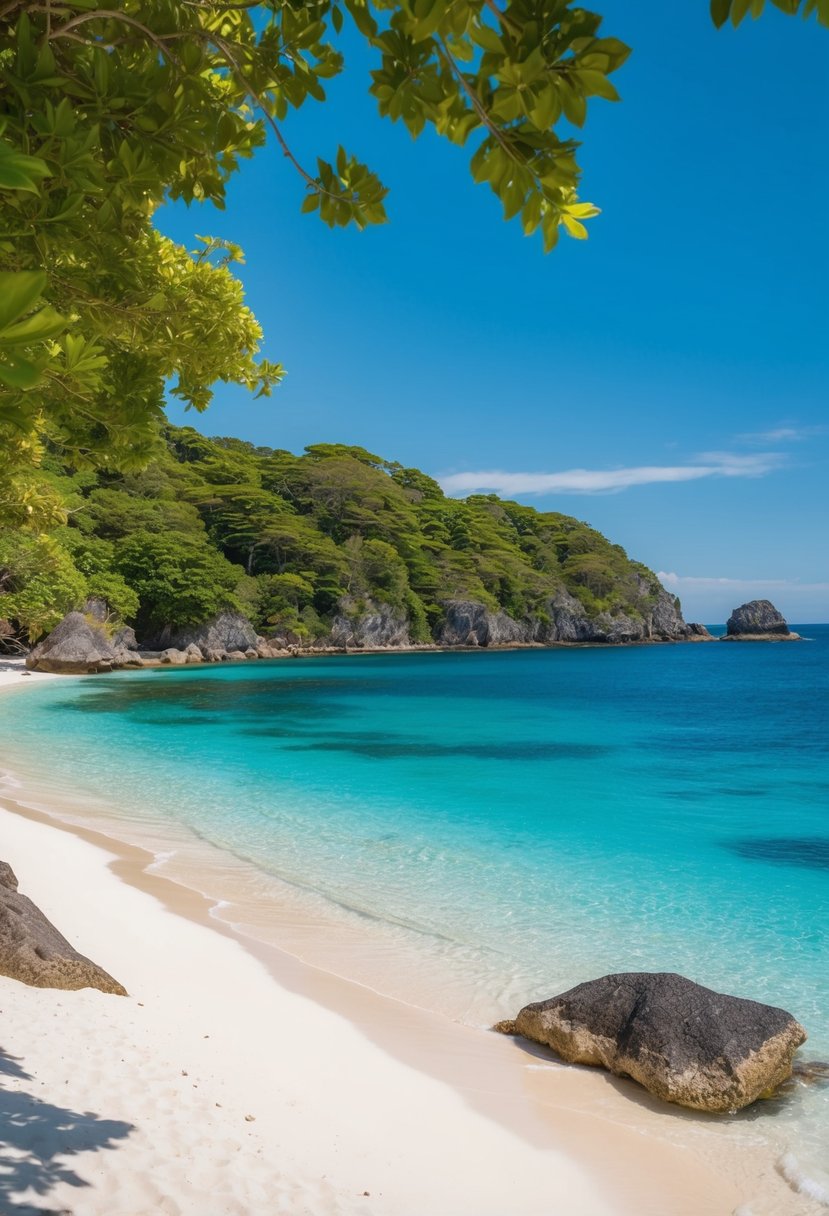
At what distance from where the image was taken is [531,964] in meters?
6.94

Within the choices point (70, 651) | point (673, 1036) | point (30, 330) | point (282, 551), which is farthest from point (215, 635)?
point (30, 330)

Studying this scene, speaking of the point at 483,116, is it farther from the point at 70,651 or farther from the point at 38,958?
the point at 70,651

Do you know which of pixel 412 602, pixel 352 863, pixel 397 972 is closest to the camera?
pixel 397 972

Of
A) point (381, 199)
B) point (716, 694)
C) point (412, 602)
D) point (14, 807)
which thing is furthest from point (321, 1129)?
point (412, 602)

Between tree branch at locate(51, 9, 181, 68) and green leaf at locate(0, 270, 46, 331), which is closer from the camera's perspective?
green leaf at locate(0, 270, 46, 331)

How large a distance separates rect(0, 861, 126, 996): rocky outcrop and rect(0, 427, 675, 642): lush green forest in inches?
912

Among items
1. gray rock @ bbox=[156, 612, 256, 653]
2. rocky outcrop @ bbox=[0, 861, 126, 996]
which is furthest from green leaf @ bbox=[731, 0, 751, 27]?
gray rock @ bbox=[156, 612, 256, 653]

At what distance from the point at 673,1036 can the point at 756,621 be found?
113m

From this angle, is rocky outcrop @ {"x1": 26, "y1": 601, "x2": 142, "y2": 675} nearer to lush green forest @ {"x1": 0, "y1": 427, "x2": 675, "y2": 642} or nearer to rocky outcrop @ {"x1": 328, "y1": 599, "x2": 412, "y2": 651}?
lush green forest @ {"x1": 0, "y1": 427, "x2": 675, "y2": 642}

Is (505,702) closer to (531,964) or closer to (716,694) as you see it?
(716,694)

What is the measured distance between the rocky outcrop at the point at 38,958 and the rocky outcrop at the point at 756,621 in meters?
112

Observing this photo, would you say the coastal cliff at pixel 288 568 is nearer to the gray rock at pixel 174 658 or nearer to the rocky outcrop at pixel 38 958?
the gray rock at pixel 174 658

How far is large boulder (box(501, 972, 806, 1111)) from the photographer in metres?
4.78

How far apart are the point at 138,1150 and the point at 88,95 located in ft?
12.8
